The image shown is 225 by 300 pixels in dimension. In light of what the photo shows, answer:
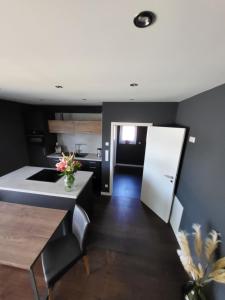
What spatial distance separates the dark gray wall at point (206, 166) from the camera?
4.59ft

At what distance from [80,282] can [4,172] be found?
9.93 feet

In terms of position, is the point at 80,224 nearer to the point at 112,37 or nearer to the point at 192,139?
the point at 112,37

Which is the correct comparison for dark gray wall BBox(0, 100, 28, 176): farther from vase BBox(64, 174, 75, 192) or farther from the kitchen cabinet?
vase BBox(64, 174, 75, 192)

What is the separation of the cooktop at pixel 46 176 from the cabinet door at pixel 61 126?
4.94 ft

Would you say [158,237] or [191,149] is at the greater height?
[191,149]

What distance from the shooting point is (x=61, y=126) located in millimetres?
3973

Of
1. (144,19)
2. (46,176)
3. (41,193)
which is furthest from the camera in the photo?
(46,176)

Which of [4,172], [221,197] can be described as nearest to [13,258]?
[221,197]

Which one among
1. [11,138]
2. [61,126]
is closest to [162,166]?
[61,126]

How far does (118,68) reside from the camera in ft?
3.85

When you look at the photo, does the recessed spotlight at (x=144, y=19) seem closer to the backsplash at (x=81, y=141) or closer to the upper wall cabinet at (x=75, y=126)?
the upper wall cabinet at (x=75, y=126)

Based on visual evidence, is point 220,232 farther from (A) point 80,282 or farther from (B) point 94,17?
(B) point 94,17

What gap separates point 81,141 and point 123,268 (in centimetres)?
335

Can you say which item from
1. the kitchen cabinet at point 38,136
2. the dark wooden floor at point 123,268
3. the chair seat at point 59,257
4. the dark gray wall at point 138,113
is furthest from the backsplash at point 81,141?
the chair seat at point 59,257
